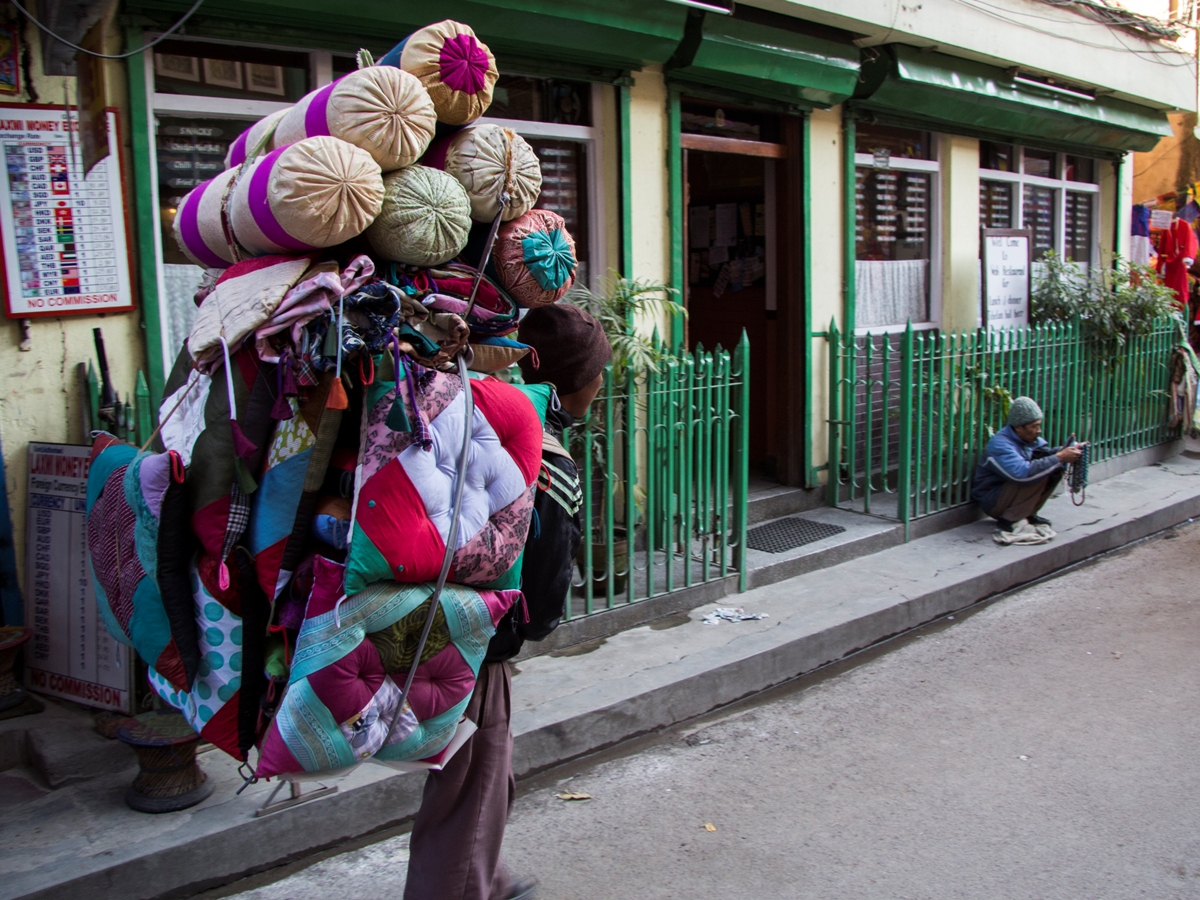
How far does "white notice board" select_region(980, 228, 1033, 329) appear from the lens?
896cm

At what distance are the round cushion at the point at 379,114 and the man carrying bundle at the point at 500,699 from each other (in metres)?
0.66

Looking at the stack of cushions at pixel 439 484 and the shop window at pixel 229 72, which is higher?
the shop window at pixel 229 72

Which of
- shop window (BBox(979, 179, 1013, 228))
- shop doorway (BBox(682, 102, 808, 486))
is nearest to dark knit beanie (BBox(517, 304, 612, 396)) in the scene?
shop doorway (BBox(682, 102, 808, 486))

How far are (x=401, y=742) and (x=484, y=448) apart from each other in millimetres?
677

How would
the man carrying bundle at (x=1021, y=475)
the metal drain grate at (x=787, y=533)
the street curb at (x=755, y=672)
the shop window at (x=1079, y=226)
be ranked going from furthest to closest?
1. the shop window at (x=1079, y=226)
2. the man carrying bundle at (x=1021, y=475)
3. the metal drain grate at (x=787, y=533)
4. the street curb at (x=755, y=672)

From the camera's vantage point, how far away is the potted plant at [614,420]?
5074 mm

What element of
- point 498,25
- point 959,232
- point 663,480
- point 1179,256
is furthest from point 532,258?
point 1179,256

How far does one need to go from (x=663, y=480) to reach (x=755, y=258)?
10.8 ft

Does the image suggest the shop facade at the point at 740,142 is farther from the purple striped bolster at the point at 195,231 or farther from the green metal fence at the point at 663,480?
the purple striped bolster at the point at 195,231

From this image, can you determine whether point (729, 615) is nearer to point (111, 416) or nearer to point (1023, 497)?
point (1023, 497)

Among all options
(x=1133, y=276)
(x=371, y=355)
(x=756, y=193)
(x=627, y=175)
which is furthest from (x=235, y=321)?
(x=1133, y=276)

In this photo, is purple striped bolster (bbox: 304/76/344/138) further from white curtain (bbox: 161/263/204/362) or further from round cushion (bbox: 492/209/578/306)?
white curtain (bbox: 161/263/204/362)

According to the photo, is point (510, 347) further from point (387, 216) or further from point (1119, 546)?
point (1119, 546)

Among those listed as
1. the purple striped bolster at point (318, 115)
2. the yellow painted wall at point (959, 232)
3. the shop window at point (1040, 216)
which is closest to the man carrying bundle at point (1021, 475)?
the yellow painted wall at point (959, 232)
